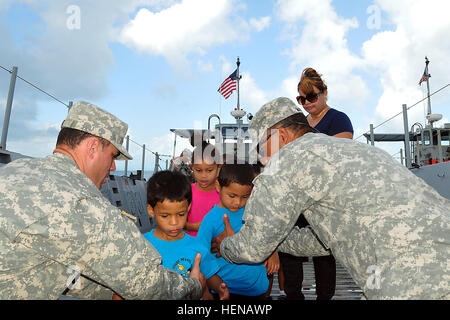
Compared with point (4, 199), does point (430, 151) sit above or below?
above

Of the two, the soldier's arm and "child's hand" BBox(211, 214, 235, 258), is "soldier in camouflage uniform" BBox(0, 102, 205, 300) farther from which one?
"child's hand" BBox(211, 214, 235, 258)

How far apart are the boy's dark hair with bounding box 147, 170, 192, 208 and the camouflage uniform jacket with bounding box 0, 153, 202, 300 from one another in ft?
2.70

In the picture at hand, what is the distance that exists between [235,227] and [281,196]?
3.70ft

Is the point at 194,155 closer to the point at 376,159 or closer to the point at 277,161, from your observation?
the point at 277,161

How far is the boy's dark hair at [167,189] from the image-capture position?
2.29 metres

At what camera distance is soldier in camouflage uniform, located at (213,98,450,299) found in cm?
132

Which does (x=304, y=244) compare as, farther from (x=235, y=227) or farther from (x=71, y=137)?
(x=71, y=137)

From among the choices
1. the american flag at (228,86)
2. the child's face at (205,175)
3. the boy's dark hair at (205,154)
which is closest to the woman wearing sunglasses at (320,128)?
the child's face at (205,175)

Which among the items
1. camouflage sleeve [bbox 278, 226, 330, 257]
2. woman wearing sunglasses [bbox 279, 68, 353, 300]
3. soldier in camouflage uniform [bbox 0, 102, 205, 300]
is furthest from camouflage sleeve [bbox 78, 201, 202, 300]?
woman wearing sunglasses [bbox 279, 68, 353, 300]

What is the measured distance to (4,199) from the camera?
1270 mm

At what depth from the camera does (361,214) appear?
1438 millimetres

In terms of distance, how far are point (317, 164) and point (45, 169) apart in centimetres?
120
